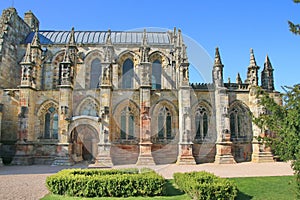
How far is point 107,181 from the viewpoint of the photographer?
35.6 feet

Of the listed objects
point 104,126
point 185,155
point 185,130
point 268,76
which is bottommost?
point 185,155

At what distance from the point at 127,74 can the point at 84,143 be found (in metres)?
9.73

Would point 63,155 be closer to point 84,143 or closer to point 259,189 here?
point 84,143

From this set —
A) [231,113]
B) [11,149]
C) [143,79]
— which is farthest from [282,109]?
[11,149]

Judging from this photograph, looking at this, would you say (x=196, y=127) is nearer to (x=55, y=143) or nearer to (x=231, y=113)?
(x=231, y=113)

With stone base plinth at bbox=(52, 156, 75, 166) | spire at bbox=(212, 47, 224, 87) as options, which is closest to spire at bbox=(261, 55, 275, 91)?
spire at bbox=(212, 47, 224, 87)

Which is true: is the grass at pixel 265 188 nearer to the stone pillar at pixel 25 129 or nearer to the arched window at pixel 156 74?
the stone pillar at pixel 25 129

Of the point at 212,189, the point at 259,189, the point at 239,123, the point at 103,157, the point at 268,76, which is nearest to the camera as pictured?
the point at 212,189

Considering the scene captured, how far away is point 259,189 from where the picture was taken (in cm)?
1202

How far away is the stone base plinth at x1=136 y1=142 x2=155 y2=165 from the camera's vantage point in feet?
69.3

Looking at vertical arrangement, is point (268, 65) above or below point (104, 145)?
above

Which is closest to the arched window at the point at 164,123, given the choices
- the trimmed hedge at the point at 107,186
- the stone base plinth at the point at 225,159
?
the stone base plinth at the point at 225,159

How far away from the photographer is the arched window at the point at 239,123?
2464 cm

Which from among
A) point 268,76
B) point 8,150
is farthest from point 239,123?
point 8,150
